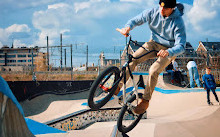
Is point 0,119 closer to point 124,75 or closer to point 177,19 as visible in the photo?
point 124,75

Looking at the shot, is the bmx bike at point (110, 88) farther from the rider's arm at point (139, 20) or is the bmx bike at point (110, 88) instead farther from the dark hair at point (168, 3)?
the dark hair at point (168, 3)

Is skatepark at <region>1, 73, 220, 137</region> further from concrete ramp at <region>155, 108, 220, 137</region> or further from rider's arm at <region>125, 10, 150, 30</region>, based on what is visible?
rider's arm at <region>125, 10, 150, 30</region>

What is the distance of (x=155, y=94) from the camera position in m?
12.7

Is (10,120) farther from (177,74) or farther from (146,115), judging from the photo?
(177,74)

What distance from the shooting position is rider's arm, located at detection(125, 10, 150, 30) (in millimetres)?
3980

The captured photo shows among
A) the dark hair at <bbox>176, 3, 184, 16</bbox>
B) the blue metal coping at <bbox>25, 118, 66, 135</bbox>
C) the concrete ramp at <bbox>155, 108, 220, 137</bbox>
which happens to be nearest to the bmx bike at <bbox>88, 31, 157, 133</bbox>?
the dark hair at <bbox>176, 3, 184, 16</bbox>

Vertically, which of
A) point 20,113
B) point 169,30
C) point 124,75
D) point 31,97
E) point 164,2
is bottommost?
point 31,97

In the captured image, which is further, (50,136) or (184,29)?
(50,136)

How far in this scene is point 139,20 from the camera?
159 inches

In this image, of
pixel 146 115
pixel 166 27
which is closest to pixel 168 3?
pixel 166 27

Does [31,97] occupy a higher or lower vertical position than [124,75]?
lower

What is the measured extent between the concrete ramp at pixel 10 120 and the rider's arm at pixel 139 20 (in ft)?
8.17

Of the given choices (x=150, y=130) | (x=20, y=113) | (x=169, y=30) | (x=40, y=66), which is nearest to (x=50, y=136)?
(x=20, y=113)

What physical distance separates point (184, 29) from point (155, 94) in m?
9.33
